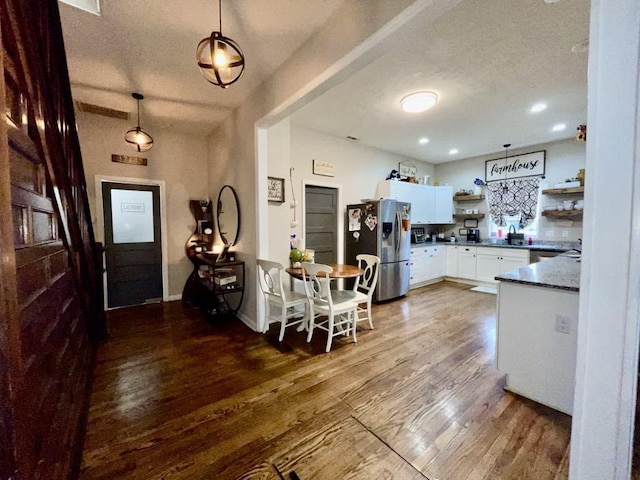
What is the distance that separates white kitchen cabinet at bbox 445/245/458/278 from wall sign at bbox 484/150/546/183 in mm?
1667

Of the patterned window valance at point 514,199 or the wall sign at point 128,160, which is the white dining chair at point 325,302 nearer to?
the wall sign at point 128,160

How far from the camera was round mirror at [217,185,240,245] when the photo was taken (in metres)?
3.46

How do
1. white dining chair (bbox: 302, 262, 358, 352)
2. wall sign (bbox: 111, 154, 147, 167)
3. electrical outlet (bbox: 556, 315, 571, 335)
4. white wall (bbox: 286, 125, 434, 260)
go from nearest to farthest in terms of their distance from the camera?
electrical outlet (bbox: 556, 315, 571, 335)
white dining chair (bbox: 302, 262, 358, 352)
wall sign (bbox: 111, 154, 147, 167)
white wall (bbox: 286, 125, 434, 260)

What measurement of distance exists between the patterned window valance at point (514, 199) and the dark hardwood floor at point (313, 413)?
3443 mm

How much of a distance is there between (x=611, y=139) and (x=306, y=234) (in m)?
3.57

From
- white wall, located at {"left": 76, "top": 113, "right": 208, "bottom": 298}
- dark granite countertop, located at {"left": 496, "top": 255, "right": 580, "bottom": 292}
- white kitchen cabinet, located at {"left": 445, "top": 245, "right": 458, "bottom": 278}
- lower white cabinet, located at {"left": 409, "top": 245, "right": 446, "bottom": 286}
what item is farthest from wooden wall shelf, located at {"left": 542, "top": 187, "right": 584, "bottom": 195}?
white wall, located at {"left": 76, "top": 113, "right": 208, "bottom": 298}

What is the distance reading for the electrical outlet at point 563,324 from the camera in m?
1.72

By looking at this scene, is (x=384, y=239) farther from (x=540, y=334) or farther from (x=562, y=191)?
(x=562, y=191)

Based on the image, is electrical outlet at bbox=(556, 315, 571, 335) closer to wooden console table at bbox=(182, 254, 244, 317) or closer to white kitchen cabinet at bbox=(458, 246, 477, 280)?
wooden console table at bbox=(182, 254, 244, 317)

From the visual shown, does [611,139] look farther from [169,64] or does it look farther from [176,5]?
[169,64]

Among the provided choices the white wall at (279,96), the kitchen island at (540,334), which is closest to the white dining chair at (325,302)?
the white wall at (279,96)

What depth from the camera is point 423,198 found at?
5.36m

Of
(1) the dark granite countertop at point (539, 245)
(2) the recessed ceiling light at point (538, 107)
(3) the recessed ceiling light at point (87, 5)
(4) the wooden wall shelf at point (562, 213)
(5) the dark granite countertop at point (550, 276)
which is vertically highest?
(2) the recessed ceiling light at point (538, 107)

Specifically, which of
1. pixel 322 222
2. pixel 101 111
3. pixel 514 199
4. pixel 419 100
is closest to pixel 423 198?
pixel 514 199
